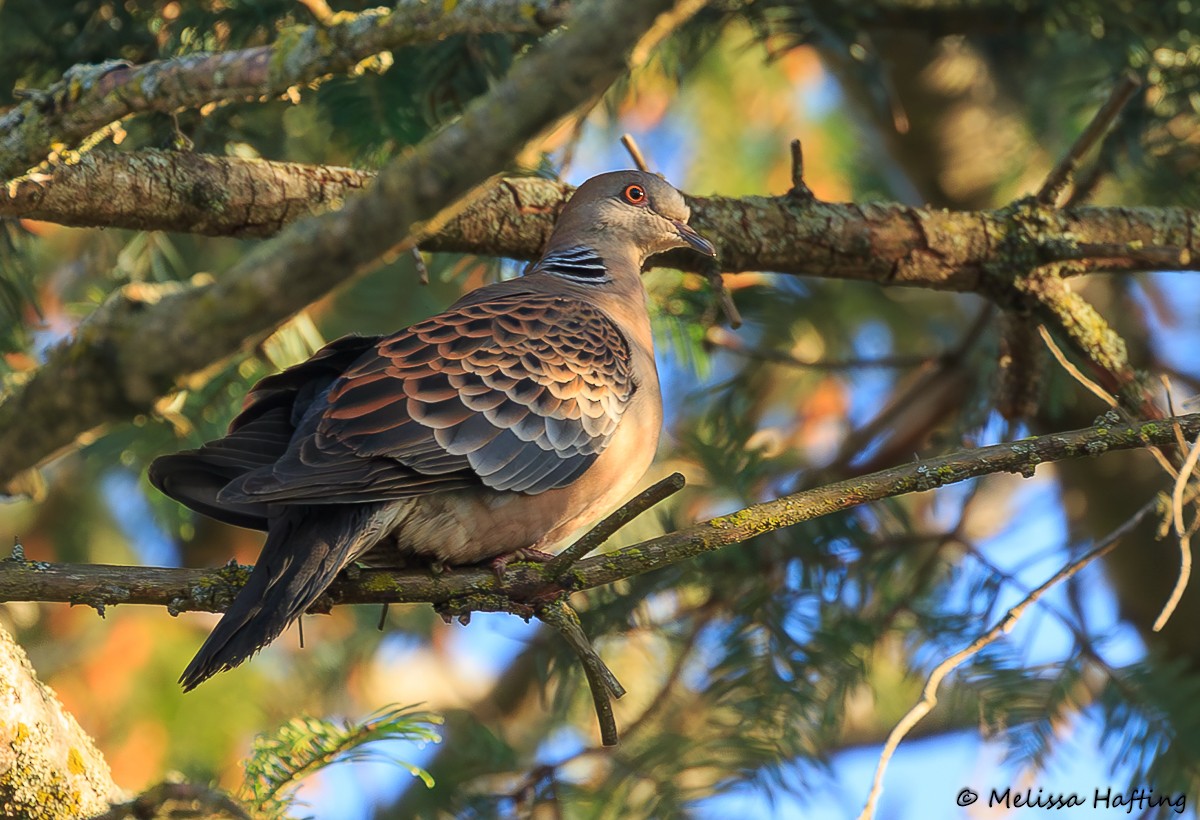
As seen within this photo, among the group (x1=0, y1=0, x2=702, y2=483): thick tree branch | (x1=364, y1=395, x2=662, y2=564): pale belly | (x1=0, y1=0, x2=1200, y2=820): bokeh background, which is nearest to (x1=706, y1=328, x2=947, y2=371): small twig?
(x1=0, y1=0, x2=1200, y2=820): bokeh background

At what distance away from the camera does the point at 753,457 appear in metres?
3.98

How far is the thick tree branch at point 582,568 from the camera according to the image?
216 cm

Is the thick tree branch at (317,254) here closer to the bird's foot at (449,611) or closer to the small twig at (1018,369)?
the bird's foot at (449,611)

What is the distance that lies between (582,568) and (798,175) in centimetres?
145

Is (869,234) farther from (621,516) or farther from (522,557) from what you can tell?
(621,516)

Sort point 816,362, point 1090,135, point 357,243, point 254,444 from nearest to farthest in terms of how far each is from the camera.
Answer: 1. point 357,243
2. point 254,444
3. point 1090,135
4. point 816,362

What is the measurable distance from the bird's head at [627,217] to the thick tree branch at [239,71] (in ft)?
4.74

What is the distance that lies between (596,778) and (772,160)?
3.73m

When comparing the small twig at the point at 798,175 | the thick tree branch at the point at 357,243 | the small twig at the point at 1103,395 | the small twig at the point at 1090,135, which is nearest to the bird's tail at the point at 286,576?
the thick tree branch at the point at 357,243

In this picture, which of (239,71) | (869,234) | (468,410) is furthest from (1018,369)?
(239,71)

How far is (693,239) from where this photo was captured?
10.9 ft

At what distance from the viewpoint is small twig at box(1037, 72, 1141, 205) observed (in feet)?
10.3

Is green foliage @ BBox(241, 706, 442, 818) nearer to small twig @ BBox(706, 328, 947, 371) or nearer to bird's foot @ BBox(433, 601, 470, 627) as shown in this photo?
bird's foot @ BBox(433, 601, 470, 627)

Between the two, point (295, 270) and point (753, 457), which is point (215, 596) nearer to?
point (295, 270)
